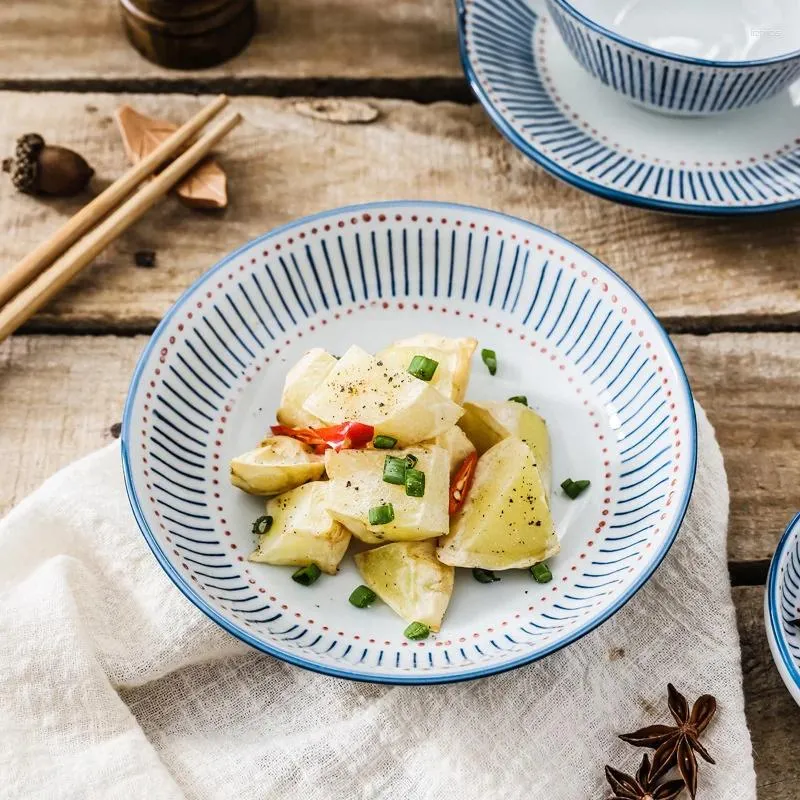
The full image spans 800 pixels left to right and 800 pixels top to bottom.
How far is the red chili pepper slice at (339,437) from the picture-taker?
166cm

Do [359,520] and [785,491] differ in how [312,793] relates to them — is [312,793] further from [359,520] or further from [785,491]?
[785,491]

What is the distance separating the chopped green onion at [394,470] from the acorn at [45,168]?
3.58ft

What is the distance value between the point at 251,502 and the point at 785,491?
974 millimetres

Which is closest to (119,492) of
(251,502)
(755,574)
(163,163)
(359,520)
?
(251,502)

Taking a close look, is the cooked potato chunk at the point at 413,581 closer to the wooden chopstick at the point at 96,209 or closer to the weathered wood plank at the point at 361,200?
the weathered wood plank at the point at 361,200

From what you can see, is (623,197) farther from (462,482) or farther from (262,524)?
(262,524)

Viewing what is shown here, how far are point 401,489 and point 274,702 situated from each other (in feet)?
1.35

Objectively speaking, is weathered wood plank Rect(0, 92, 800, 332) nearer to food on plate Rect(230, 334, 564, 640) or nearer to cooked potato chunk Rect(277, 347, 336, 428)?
cooked potato chunk Rect(277, 347, 336, 428)

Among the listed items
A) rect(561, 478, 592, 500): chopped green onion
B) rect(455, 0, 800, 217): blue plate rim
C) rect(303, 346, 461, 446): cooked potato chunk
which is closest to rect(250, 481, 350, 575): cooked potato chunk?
rect(303, 346, 461, 446): cooked potato chunk

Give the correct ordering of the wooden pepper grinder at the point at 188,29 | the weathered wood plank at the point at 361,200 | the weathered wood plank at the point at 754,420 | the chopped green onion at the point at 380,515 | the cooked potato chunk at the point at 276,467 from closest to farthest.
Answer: the chopped green onion at the point at 380,515 → the cooked potato chunk at the point at 276,467 → the weathered wood plank at the point at 754,420 → the weathered wood plank at the point at 361,200 → the wooden pepper grinder at the point at 188,29

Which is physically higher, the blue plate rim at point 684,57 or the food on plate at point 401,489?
the blue plate rim at point 684,57

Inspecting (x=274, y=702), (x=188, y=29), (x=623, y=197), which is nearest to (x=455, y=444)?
(x=274, y=702)

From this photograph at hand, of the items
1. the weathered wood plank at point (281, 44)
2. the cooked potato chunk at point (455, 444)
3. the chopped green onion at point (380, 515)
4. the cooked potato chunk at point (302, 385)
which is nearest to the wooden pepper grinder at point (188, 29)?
the weathered wood plank at point (281, 44)

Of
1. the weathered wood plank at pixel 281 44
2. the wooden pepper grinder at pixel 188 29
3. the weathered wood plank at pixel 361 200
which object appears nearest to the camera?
the weathered wood plank at pixel 361 200
